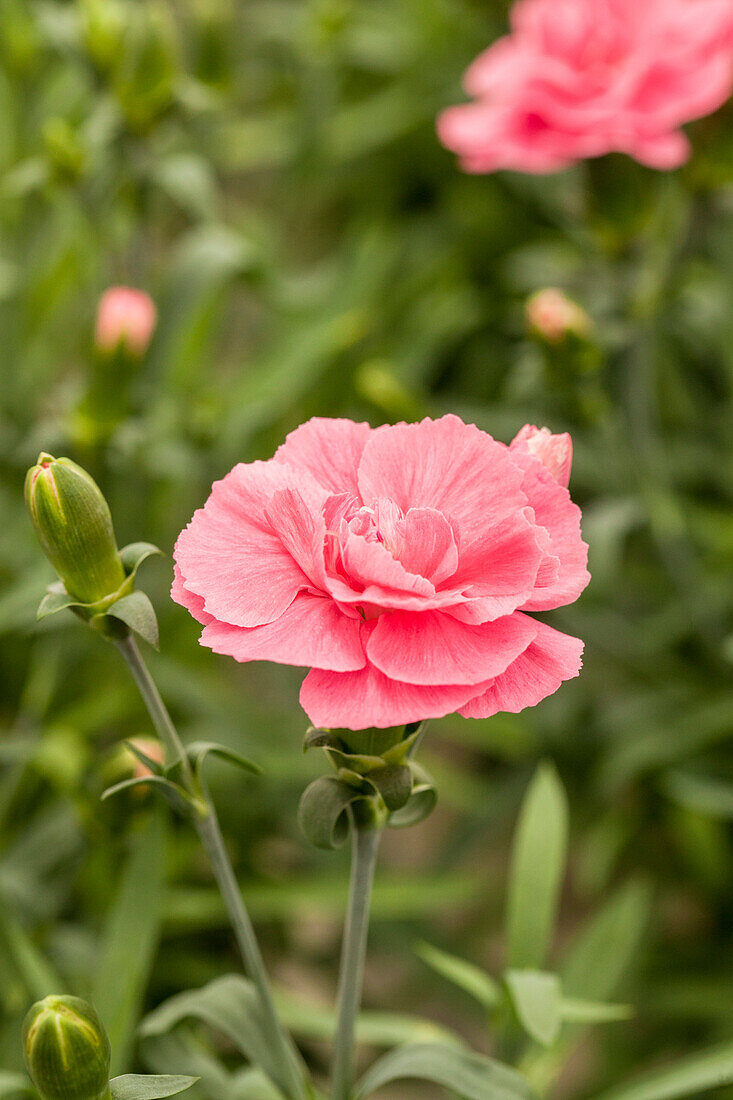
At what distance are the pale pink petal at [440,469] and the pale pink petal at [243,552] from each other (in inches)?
0.8

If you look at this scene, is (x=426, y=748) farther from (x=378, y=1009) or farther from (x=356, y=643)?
(x=356, y=643)

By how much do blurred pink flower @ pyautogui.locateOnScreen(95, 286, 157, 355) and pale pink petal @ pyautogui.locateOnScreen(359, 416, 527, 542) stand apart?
41 cm

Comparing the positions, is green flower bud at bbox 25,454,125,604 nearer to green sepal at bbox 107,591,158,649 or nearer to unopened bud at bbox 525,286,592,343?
green sepal at bbox 107,591,158,649

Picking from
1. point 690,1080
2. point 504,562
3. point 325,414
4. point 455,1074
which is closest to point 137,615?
point 504,562

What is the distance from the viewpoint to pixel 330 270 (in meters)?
1.07

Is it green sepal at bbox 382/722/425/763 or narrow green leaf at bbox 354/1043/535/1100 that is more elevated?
green sepal at bbox 382/722/425/763

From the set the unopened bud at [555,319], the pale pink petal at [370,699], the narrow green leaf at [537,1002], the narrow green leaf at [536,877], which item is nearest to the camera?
the pale pink petal at [370,699]

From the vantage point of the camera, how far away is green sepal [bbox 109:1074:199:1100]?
0.32m

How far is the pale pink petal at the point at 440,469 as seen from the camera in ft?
0.97

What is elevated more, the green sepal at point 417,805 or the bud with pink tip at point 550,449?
the bud with pink tip at point 550,449

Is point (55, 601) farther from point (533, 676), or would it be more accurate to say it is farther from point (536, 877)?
point (536, 877)

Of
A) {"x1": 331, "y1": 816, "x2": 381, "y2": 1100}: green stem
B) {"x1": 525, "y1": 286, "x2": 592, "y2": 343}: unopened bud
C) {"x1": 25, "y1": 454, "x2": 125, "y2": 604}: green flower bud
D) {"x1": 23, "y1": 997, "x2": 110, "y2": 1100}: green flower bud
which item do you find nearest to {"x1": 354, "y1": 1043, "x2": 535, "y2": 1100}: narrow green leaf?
{"x1": 331, "y1": 816, "x2": 381, "y2": 1100}: green stem

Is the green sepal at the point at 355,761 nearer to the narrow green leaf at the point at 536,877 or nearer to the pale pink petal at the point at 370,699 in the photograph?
the pale pink petal at the point at 370,699

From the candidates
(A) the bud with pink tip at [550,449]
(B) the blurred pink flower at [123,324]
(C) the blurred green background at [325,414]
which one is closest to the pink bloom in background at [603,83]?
(C) the blurred green background at [325,414]
